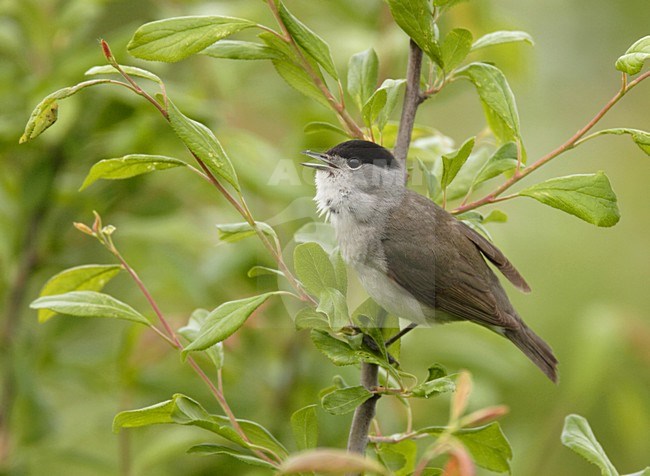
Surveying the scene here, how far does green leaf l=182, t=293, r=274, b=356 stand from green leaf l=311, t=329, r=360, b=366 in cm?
13

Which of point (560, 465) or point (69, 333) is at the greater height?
point (69, 333)

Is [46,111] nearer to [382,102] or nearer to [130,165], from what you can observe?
[130,165]

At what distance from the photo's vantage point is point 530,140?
16.6 ft

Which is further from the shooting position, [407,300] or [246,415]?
[246,415]

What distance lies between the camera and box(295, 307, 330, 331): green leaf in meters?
1.56

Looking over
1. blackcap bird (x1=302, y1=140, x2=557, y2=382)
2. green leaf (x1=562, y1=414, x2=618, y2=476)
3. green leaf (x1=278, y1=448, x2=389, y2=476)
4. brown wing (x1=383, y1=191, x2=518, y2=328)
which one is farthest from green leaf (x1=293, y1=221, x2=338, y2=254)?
green leaf (x1=278, y1=448, x2=389, y2=476)

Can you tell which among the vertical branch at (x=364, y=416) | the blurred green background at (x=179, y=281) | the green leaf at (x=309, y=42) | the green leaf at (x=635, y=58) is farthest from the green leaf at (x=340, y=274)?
the blurred green background at (x=179, y=281)

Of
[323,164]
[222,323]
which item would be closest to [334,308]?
[222,323]

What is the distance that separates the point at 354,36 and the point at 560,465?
2073 millimetres

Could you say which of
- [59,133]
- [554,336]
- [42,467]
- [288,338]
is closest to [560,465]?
[554,336]

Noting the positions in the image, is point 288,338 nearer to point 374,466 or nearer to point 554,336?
point 554,336

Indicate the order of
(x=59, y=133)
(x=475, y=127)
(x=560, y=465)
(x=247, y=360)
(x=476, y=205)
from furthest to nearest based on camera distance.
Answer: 1. (x=475, y=127)
2. (x=560, y=465)
3. (x=247, y=360)
4. (x=59, y=133)
5. (x=476, y=205)

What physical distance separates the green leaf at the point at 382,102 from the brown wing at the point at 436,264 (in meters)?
0.30

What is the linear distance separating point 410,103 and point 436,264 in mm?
499
